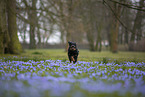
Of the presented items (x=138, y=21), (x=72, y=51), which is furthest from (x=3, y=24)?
(x=138, y=21)

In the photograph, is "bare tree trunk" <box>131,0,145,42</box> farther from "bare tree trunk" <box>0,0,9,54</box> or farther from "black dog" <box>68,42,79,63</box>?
"bare tree trunk" <box>0,0,9,54</box>

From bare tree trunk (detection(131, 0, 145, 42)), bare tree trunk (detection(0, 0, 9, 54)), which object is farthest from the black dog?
bare tree trunk (detection(0, 0, 9, 54))

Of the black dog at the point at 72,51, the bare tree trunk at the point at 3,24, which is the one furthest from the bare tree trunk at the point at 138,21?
the bare tree trunk at the point at 3,24

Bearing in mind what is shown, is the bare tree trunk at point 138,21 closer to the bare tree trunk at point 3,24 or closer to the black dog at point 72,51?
the black dog at point 72,51

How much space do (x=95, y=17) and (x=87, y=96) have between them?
24.8 metres

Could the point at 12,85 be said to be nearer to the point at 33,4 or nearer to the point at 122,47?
the point at 33,4

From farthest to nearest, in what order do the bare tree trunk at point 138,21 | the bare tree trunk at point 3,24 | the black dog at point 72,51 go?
the bare tree trunk at point 3,24 < the bare tree trunk at point 138,21 < the black dog at point 72,51

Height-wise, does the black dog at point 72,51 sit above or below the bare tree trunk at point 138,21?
below

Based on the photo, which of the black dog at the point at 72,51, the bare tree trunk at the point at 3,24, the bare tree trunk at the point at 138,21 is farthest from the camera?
the bare tree trunk at the point at 3,24

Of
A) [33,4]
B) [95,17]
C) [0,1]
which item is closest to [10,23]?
[33,4]

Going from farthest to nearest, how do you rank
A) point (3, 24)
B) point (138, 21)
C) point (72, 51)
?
point (138, 21) → point (3, 24) → point (72, 51)

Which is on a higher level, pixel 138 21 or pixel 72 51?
pixel 138 21

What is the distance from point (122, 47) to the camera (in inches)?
1257

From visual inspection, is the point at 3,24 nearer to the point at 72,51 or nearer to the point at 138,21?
the point at 72,51
